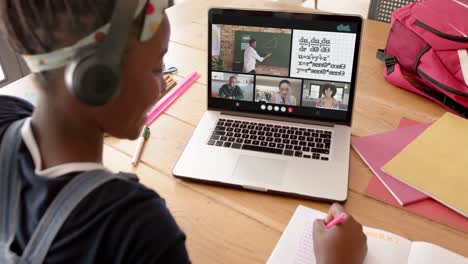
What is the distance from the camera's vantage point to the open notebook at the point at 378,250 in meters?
0.74

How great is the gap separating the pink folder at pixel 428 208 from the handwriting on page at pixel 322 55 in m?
0.25

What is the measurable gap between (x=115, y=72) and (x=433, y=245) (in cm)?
58

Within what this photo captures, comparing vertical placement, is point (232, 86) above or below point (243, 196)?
above

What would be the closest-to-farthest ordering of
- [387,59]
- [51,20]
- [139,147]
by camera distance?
[51,20] < [139,147] < [387,59]

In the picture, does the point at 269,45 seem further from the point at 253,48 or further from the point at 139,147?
the point at 139,147

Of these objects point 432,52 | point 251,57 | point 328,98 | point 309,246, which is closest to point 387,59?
point 432,52

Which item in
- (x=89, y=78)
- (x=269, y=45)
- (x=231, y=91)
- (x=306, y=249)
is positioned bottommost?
(x=306, y=249)

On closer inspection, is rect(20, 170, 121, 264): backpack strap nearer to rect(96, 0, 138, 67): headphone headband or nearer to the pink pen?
rect(96, 0, 138, 67): headphone headband

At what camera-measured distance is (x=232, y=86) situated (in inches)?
41.3

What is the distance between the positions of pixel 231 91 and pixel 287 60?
0.47 feet

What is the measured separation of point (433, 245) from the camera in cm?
77

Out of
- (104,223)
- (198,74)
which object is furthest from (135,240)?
(198,74)

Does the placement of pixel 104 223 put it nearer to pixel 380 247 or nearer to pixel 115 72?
pixel 115 72

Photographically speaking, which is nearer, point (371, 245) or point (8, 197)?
point (8, 197)
